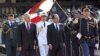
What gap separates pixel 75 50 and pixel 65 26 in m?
0.80

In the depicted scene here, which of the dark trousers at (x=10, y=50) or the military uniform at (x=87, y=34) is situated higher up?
the military uniform at (x=87, y=34)

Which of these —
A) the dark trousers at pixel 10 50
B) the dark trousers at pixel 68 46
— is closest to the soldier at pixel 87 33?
the dark trousers at pixel 68 46

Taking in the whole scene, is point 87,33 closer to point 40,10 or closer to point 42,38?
point 42,38

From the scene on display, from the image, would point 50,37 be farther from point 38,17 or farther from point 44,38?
point 38,17

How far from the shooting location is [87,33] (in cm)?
1258

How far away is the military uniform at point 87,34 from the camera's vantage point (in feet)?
41.1

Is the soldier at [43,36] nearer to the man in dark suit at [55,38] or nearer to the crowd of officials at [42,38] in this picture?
the crowd of officials at [42,38]

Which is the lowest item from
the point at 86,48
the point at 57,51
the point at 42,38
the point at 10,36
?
the point at 57,51

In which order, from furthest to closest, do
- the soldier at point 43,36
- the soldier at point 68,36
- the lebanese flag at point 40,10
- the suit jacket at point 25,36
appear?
1. the lebanese flag at point 40,10
2. the soldier at point 43,36
3. the soldier at point 68,36
4. the suit jacket at point 25,36

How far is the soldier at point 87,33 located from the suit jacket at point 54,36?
48.9 inches

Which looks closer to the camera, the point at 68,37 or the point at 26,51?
the point at 26,51

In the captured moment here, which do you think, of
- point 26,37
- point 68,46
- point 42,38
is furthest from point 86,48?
point 42,38

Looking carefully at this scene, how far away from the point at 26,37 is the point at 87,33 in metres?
2.25

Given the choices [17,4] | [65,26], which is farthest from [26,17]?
[17,4]
